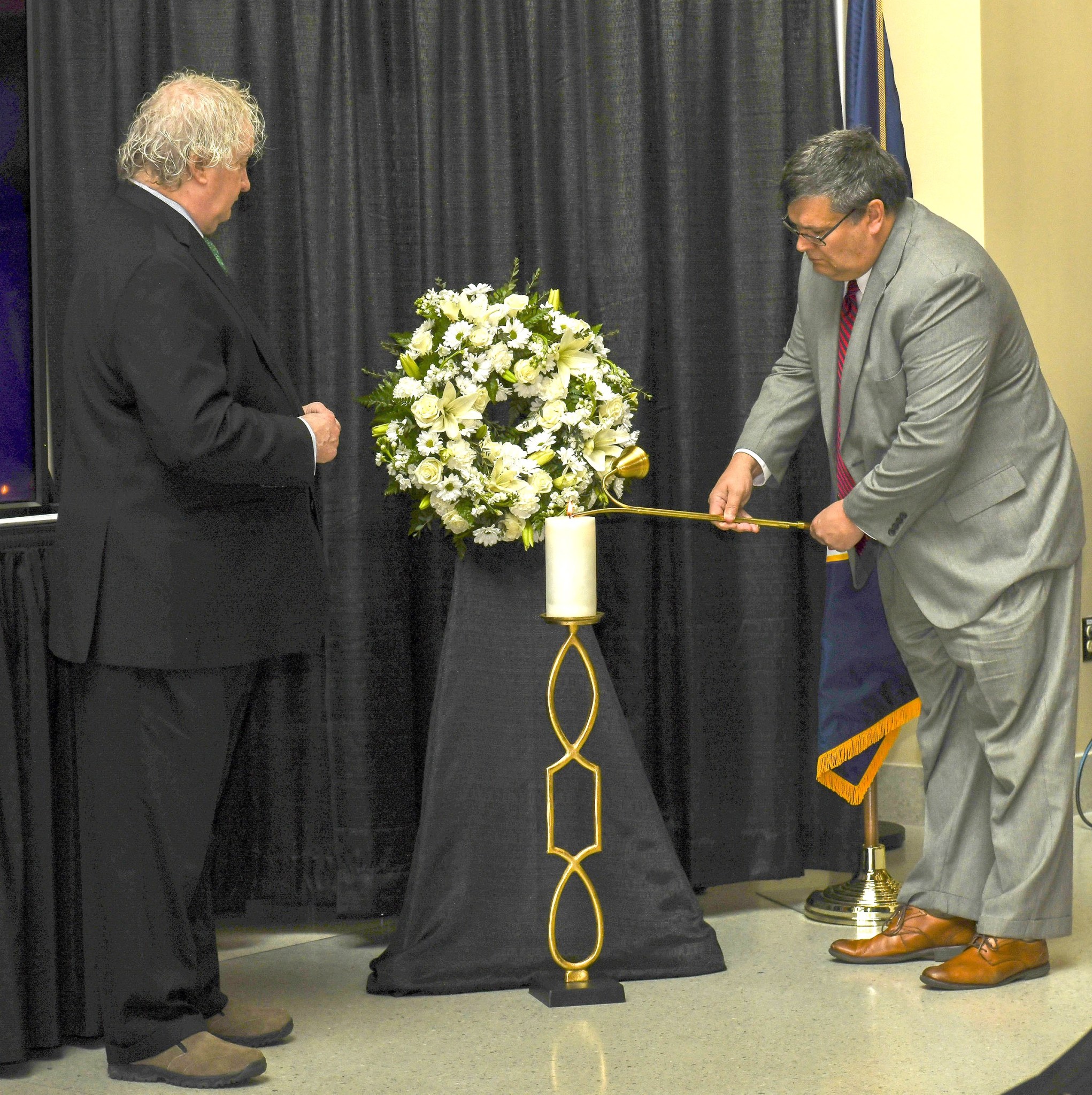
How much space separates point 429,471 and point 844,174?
2.99 ft

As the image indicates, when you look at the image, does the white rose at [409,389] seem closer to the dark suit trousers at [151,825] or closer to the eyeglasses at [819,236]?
the dark suit trousers at [151,825]

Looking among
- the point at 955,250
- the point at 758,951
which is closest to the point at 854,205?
the point at 955,250

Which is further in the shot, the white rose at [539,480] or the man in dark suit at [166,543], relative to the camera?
the white rose at [539,480]

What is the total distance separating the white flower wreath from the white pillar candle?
0.11 metres

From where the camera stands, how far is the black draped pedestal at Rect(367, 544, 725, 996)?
2.73 metres

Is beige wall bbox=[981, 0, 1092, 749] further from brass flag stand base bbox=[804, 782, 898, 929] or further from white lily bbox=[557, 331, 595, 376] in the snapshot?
white lily bbox=[557, 331, 595, 376]

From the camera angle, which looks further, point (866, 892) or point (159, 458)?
point (866, 892)

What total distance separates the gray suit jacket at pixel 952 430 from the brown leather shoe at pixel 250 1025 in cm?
135

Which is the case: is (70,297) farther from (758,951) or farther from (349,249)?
(758,951)

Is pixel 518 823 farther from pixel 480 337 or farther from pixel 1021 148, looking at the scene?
pixel 1021 148

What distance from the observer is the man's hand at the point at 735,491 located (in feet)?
9.36

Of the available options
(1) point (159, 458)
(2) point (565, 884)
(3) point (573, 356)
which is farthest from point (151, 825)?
(3) point (573, 356)

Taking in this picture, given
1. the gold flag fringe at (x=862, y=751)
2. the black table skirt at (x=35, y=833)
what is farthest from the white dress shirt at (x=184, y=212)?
the gold flag fringe at (x=862, y=751)

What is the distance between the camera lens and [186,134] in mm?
2256
